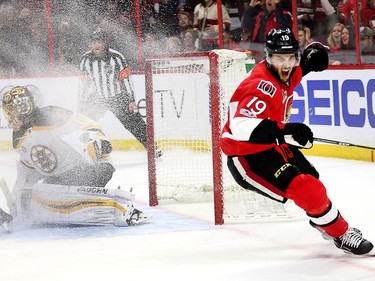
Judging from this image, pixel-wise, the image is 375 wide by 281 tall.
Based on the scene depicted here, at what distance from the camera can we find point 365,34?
7.38m

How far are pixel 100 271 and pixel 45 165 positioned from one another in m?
1.16

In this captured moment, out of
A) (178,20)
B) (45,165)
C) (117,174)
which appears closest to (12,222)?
(45,165)

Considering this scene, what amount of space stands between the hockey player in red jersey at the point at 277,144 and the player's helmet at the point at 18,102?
1248 millimetres

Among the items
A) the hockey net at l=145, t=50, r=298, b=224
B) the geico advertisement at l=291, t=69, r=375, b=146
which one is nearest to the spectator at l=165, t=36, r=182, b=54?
the geico advertisement at l=291, t=69, r=375, b=146

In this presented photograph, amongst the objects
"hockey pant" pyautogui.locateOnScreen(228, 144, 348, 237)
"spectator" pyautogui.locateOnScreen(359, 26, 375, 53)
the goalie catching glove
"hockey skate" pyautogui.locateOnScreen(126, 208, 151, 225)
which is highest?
"spectator" pyautogui.locateOnScreen(359, 26, 375, 53)

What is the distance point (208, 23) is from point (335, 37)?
1.80 metres

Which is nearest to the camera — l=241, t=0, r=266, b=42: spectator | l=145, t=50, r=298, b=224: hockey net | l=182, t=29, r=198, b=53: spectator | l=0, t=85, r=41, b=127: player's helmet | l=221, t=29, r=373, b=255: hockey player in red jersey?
l=221, t=29, r=373, b=255: hockey player in red jersey

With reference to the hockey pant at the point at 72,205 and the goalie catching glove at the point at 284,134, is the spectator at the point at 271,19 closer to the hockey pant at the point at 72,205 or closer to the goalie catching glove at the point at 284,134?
the hockey pant at the point at 72,205

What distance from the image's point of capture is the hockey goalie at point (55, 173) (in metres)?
5.02

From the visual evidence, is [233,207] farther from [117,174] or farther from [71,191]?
[117,174]

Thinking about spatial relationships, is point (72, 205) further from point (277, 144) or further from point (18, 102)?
point (277, 144)

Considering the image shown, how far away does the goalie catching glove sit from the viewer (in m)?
3.84

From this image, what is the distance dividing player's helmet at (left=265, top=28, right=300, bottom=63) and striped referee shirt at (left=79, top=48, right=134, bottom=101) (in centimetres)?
396

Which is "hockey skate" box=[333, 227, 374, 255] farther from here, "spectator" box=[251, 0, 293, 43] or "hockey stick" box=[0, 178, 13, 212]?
"spectator" box=[251, 0, 293, 43]
